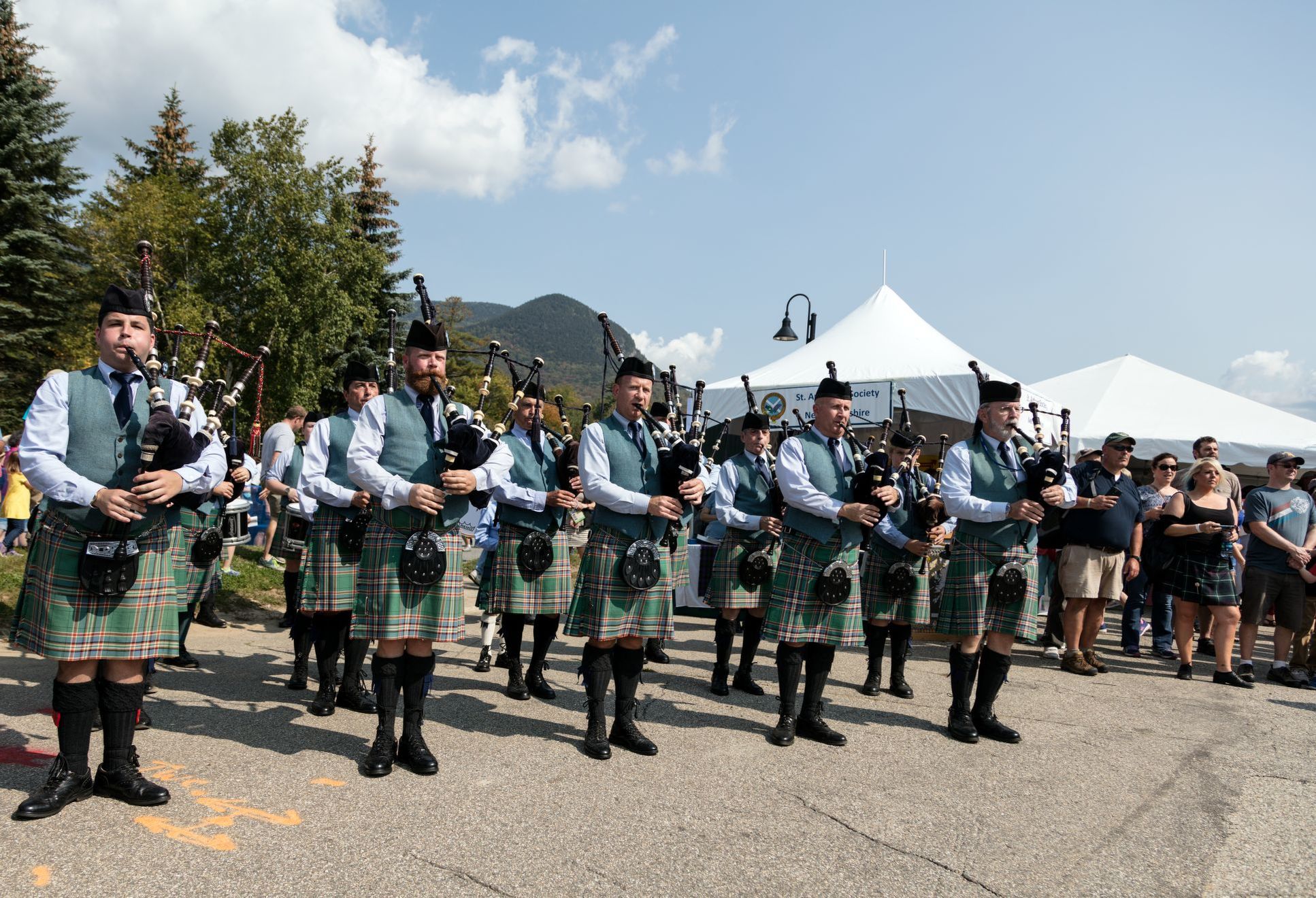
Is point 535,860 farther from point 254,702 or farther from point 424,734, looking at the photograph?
point 254,702

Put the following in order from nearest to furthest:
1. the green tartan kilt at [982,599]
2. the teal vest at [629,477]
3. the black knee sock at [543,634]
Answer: the teal vest at [629,477] → the green tartan kilt at [982,599] → the black knee sock at [543,634]

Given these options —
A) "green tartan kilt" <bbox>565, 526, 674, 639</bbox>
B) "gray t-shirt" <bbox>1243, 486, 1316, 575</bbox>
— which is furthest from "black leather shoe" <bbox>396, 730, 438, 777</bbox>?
"gray t-shirt" <bbox>1243, 486, 1316, 575</bbox>

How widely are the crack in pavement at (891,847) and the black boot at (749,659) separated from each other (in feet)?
6.20

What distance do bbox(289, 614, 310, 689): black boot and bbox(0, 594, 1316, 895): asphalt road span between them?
137 mm

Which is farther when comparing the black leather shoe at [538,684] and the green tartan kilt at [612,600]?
the black leather shoe at [538,684]

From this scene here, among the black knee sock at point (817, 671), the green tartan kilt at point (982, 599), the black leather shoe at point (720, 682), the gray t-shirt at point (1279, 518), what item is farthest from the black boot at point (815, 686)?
the gray t-shirt at point (1279, 518)

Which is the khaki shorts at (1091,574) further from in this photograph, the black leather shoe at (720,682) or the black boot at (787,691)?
the black boot at (787,691)

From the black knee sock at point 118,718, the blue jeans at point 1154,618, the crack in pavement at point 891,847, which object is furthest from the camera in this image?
the blue jeans at point 1154,618

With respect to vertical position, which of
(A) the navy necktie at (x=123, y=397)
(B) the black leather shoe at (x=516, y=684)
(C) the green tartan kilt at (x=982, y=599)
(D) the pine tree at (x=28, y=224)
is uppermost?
(D) the pine tree at (x=28, y=224)

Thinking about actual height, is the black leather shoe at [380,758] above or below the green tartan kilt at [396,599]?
below

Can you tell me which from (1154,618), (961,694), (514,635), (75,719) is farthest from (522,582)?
(1154,618)

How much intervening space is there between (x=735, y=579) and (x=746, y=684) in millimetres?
740

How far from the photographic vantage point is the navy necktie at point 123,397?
112 inches

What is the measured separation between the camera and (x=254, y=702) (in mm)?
4223
